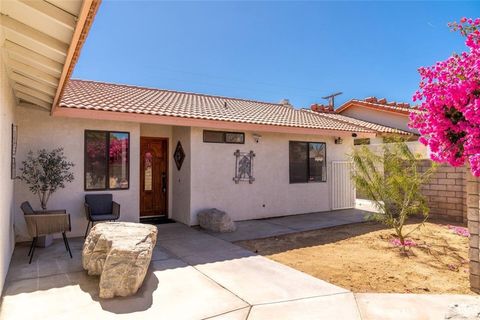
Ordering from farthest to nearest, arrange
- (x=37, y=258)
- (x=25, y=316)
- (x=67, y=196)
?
(x=67, y=196)
(x=37, y=258)
(x=25, y=316)

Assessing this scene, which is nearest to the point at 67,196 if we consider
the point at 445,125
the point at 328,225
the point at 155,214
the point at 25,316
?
the point at 155,214

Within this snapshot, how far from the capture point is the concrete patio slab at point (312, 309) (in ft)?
13.5

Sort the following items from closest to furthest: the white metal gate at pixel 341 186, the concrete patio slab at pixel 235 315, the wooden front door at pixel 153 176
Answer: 1. the concrete patio slab at pixel 235 315
2. the wooden front door at pixel 153 176
3. the white metal gate at pixel 341 186

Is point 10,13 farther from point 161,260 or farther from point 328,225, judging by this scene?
point 328,225

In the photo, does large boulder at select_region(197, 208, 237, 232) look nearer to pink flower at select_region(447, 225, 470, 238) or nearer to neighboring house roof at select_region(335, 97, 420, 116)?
pink flower at select_region(447, 225, 470, 238)

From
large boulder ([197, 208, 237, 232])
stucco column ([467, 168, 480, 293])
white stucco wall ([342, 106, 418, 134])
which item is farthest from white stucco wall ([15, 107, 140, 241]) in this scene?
white stucco wall ([342, 106, 418, 134])

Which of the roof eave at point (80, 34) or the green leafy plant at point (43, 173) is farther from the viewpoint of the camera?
the green leafy plant at point (43, 173)

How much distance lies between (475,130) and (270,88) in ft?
119

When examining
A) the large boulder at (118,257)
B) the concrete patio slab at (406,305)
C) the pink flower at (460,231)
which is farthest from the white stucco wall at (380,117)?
the large boulder at (118,257)

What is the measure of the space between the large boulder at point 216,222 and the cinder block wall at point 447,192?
23.5 feet

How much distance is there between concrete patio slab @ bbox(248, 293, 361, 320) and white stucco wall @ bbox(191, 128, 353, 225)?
552 cm

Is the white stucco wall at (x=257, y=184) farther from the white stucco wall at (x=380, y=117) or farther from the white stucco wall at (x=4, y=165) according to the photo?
the white stucco wall at (x=380, y=117)

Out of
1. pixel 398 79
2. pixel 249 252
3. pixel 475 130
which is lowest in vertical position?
pixel 249 252

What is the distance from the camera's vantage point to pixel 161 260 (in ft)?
20.9
